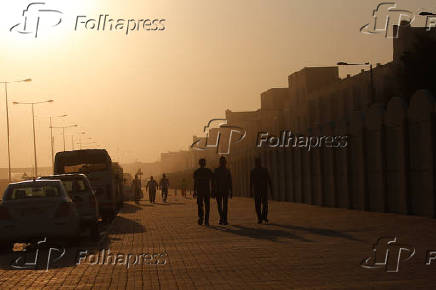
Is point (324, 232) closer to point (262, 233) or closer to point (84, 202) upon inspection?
point (262, 233)

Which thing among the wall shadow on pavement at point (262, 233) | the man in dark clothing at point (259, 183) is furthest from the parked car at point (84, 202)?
the man in dark clothing at point (259, 183)

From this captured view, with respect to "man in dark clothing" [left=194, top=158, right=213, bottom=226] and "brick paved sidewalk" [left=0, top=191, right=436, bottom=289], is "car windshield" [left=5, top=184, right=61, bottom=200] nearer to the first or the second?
"brick paved sidewalk" [left=0, top=191, right=436, bottom=289]

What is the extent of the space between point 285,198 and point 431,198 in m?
23.5

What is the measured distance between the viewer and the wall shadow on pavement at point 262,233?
20.0m

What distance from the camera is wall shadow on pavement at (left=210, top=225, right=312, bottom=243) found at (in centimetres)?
1995

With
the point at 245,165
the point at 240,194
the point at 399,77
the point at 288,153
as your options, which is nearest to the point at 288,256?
the point at 288,153

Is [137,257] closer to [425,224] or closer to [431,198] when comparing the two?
[425,224]

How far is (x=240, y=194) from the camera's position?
69.0 meters

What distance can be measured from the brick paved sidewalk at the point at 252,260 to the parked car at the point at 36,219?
0.47 m

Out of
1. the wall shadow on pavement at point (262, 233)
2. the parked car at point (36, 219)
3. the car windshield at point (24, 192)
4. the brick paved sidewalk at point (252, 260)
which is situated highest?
the car windshield at point (24, 192)

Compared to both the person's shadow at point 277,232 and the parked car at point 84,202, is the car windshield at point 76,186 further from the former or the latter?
the person's shadow at point 277,232

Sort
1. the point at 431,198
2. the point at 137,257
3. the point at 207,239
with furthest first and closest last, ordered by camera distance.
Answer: the point at 431,198 → the point at 207,239 → the point at 137,257

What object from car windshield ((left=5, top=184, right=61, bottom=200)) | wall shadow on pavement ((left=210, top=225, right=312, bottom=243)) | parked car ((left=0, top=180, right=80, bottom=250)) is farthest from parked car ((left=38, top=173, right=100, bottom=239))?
wall shadow on pavement ((left=210, top=225, right=312, bottom=243))

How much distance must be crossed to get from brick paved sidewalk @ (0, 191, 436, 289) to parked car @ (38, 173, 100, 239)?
2.30 ft
